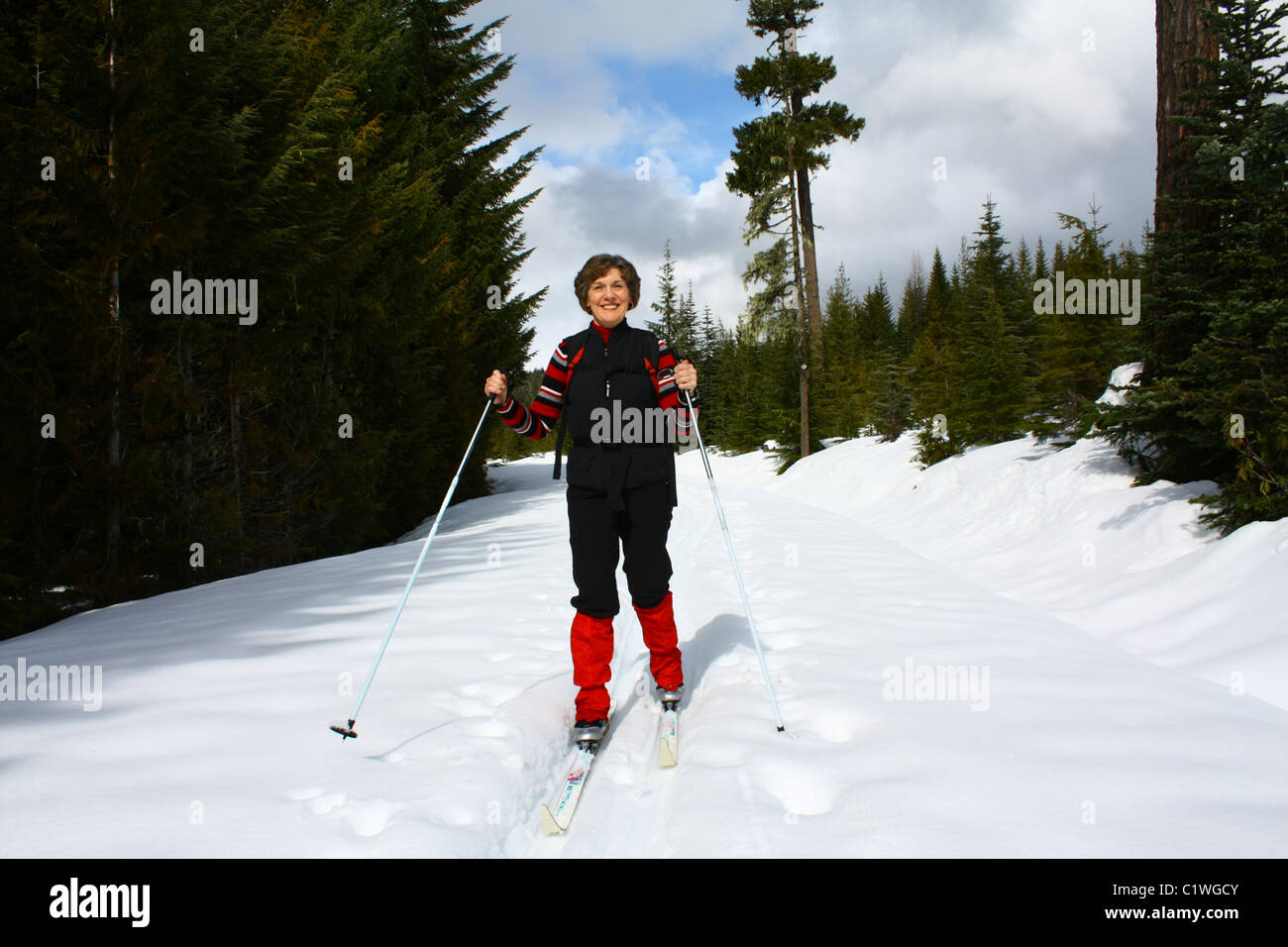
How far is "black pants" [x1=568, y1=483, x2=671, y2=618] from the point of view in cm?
317

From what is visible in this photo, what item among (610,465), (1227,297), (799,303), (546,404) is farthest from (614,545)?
(799,303)

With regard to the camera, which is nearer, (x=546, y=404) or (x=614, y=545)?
(x=614, y=545)

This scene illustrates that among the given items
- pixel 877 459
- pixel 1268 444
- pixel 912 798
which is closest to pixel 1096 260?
pixel 877 459

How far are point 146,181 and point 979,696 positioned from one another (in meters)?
8.72

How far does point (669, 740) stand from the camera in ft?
9.66

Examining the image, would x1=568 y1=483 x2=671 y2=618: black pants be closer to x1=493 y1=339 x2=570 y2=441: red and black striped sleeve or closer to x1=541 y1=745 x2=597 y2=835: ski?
x1=493 y1=339 x2=570 y2=441: red and black striped sleeve

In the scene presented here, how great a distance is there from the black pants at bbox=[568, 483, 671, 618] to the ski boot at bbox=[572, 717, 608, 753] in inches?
20.1

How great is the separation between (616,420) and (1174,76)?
26.1 ft
